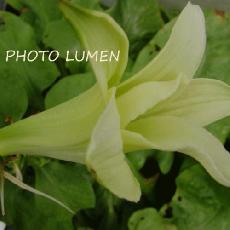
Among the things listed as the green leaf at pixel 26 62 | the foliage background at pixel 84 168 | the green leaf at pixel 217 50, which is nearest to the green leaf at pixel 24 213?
the foliage background at pixel 84 168

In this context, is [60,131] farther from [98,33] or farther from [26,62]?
[26,62]

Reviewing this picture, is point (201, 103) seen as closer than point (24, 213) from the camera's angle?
Yes

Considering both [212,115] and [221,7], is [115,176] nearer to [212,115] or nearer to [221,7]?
[212,115]

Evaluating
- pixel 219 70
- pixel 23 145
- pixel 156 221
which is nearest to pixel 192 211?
pixel 156 221

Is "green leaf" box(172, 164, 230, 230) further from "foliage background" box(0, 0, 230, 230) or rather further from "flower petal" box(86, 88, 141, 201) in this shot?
"flower petal" box(86, 88, 141, 201)

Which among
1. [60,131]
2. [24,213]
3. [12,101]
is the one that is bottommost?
[24,213]

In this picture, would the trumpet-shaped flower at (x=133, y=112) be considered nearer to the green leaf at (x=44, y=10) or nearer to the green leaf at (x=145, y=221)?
the green leaf at (x=145, y=221)

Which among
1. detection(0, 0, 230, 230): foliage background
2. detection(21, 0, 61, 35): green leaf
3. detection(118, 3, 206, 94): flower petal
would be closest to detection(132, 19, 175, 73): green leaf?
detection(0, 0, 230, 230): foliage background

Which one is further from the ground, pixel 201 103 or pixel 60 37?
pixel 201 103

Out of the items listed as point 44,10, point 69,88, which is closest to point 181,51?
point 69,88
